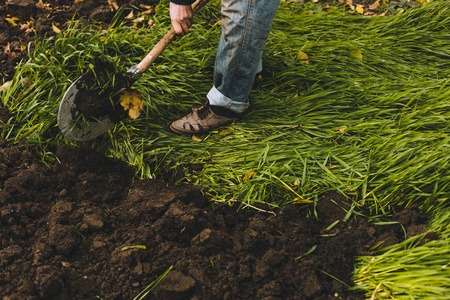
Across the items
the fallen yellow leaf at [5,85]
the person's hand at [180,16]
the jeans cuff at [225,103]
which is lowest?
the jeans cuff at [225,103]

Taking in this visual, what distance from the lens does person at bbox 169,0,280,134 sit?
235 cm

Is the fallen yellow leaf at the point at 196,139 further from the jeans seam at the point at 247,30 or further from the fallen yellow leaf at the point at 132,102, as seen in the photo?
the jeans seam at the point at 247,30

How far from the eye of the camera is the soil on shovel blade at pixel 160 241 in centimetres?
189

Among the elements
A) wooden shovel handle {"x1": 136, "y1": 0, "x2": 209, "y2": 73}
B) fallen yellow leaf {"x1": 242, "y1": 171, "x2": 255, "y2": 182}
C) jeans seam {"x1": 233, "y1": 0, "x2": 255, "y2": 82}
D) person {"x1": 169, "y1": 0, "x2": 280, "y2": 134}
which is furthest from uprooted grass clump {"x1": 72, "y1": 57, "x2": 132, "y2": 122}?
fallen yellow leaf {"x1": 242, "y1": 171, "x2": 255, "y2": 182}

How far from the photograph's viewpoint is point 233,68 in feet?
8.49

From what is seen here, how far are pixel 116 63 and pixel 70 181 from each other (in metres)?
0.99

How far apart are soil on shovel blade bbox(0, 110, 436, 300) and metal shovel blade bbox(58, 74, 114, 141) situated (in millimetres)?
232

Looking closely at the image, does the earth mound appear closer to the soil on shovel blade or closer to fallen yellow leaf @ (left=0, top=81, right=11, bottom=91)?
the soil on shovel blade

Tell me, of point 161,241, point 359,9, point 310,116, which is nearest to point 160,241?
point 161,241

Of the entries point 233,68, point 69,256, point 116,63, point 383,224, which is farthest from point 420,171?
point 116,63

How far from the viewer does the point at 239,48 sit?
2.48 metres

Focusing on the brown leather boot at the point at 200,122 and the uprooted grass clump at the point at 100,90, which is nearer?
the uprooted grass clump at the point at 100,90

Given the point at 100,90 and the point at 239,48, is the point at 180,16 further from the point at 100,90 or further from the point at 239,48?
the point at 100,90

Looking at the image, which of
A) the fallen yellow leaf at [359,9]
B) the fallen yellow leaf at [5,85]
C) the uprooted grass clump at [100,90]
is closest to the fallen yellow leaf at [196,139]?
the uprooted grass clump at [100,90]
